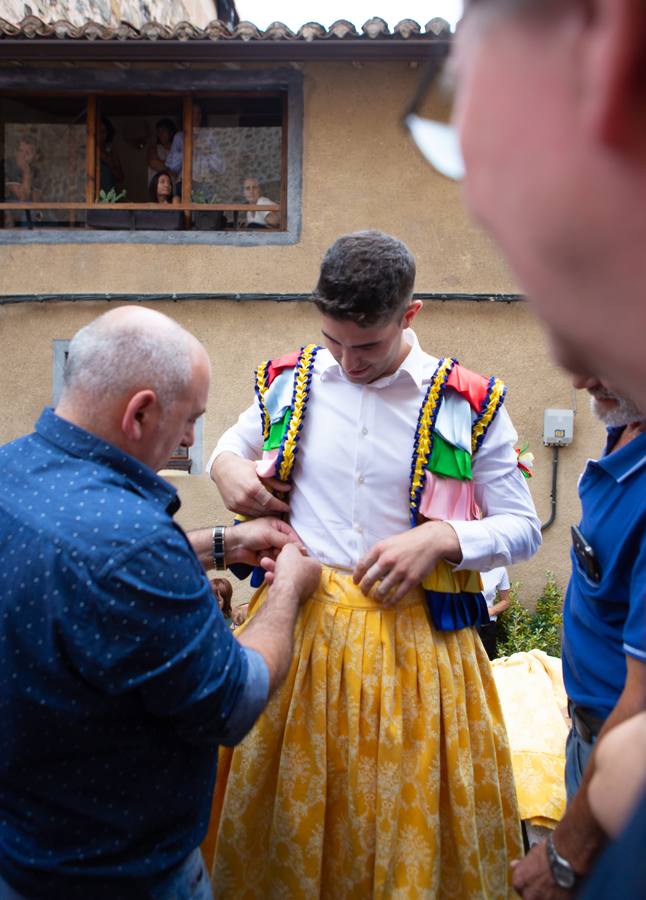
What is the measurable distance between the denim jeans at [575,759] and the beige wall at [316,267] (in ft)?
16.3

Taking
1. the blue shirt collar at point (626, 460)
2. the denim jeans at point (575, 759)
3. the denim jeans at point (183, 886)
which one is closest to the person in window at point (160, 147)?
the blue shirt collar at point (626, 460)

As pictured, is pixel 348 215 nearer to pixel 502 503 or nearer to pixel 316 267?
pixel 316 267

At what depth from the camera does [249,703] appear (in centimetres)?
138

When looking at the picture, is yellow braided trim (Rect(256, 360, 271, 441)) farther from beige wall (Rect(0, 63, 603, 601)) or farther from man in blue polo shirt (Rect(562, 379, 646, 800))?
beige wall (Rect(0, 63, 603, 601))

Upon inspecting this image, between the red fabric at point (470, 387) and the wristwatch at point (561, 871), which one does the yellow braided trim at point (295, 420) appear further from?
the wristwatch at point (561, 871)

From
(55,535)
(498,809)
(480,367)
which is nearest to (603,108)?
(55,535)

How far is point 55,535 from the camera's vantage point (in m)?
1.25

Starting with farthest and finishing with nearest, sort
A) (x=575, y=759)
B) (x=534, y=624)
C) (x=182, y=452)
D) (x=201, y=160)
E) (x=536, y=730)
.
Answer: (x=201, y=160)
(x=182, y=452)
(x=534, y=624)
(x=536, y=730)
(x=575, y=759)

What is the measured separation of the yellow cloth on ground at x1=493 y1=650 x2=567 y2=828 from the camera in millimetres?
2941

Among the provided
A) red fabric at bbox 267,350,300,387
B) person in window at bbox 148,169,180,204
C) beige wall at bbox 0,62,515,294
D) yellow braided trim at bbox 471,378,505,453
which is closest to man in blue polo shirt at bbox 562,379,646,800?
yellow braided trim at bbox 471,378,505,453

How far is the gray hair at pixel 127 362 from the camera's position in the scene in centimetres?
138

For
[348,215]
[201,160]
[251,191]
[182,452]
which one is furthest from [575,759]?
[201,160]

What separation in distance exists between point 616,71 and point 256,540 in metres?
1.76

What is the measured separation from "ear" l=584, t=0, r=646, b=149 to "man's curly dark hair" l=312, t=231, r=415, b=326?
1541mm
